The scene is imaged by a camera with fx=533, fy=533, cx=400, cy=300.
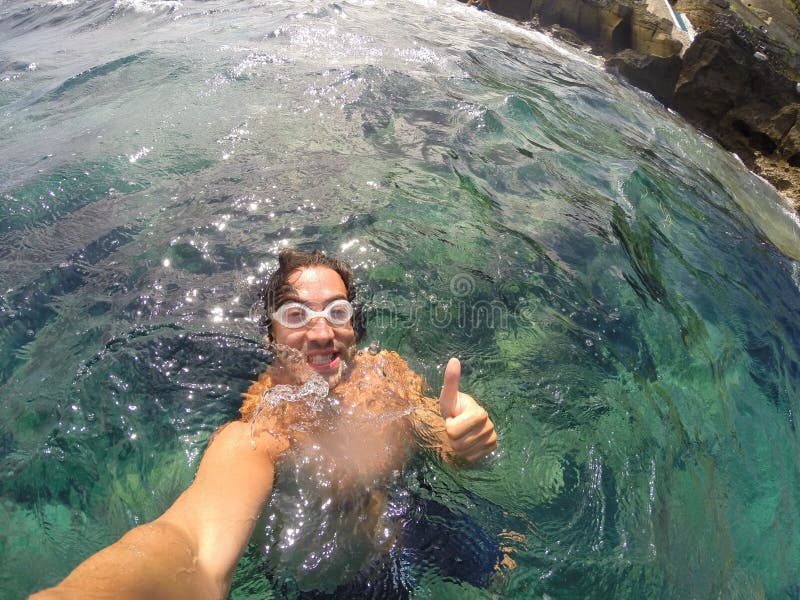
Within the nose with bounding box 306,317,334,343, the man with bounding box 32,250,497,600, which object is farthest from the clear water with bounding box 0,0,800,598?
the nose with bounding box 306,317,334,343

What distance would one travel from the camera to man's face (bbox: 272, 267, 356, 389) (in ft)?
8.71

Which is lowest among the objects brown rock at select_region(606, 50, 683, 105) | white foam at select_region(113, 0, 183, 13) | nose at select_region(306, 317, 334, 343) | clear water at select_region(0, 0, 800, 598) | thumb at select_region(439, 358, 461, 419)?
white foam at select_region(113, 0, 183, 13)

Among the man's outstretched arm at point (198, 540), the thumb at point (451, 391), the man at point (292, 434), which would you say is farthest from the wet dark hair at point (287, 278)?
the thumb at point (451, 391)

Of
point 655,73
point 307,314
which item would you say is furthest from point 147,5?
point 307,314

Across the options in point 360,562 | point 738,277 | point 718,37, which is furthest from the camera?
point 718,37

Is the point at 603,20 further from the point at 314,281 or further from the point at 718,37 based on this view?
the point at 314,281

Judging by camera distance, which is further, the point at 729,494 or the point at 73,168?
the point at 73,168

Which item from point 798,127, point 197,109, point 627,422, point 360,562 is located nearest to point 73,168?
point 197,109

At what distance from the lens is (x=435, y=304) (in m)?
3.81

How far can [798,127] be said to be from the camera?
9.12m

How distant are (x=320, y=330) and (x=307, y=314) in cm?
11

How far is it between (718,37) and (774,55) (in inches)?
70.1

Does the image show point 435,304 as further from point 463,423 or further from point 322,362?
point 463,423

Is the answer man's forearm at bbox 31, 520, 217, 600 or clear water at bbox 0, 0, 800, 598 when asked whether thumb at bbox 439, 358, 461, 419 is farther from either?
man's forearm at bbox 31, 520, 217, 600
